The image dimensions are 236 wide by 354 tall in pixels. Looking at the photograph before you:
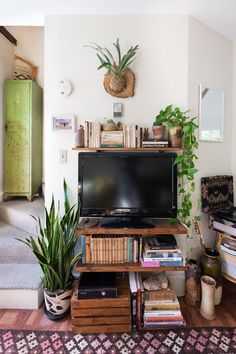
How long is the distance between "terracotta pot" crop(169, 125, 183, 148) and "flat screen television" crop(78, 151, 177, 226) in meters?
0.09

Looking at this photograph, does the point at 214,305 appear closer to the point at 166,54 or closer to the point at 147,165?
the point at 147,165

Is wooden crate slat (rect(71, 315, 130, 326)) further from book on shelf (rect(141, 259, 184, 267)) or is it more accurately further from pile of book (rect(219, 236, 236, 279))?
pile of book (rect(219, 236, 236, 279))

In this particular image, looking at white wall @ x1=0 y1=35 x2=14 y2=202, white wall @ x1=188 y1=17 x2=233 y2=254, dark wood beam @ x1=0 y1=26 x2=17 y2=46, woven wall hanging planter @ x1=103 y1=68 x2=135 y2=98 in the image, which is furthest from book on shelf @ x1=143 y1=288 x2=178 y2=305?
dark wood beam @ x1=0 y1=26 x2=17 y2=46

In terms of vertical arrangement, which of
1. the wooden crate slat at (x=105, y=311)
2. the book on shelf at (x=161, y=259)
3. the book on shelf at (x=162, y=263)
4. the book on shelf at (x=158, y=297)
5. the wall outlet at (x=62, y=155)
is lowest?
the wooden crate slat at (x=105, y=311)

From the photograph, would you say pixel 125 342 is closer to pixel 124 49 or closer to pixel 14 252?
pixel 14 252

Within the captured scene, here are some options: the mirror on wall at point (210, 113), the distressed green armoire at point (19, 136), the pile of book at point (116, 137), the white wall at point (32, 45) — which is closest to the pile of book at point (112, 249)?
the pile of book at point (116, 137)

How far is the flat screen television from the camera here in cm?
158

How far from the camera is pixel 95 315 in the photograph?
1.43m

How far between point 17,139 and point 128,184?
172 centimetres

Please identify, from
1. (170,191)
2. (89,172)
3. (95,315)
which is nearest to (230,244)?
(170,191)

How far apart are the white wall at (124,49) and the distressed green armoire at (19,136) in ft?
2.88

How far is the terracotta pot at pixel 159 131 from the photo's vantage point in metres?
1.60

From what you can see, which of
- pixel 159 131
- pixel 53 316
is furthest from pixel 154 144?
pixel 53 316

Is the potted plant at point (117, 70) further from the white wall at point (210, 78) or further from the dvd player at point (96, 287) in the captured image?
the dvd player at point (96, 287)
